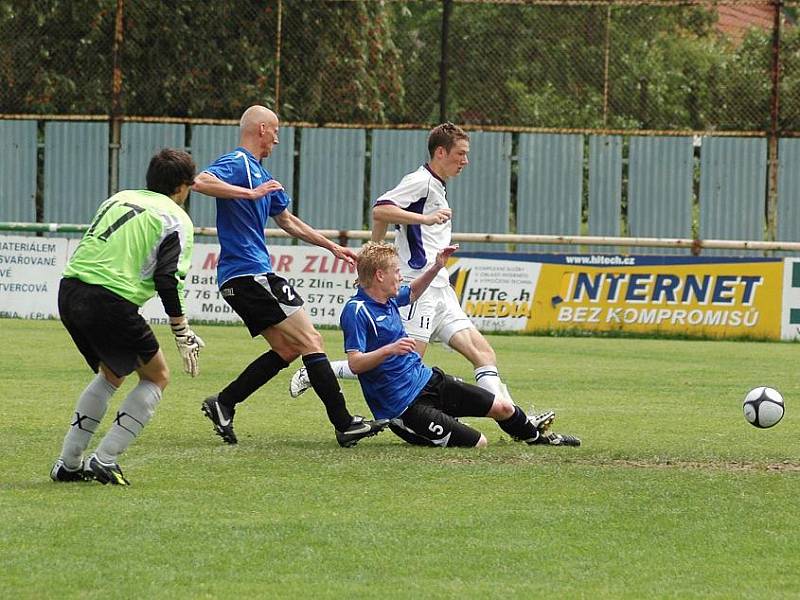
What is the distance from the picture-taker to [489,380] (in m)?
9.12

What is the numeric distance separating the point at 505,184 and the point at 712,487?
15147 millimetres

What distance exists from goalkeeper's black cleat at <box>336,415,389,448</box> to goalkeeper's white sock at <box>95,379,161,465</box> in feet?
5.45

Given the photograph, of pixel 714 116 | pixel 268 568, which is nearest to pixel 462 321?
pixel 268 568

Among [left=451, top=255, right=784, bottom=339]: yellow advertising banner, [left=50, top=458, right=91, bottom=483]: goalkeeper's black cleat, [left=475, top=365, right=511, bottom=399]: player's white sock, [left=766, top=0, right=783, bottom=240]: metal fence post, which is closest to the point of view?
[left=50, top=458, right=91, bottom=483]: goalkeeper's black cleat

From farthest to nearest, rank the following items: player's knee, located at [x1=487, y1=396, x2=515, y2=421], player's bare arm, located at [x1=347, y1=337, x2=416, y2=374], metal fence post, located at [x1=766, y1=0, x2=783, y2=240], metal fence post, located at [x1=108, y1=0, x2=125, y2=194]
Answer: metal fence post, located at [x1=108, y1=0, x2=125, y2=194] → metal fence post, located at [x1=766, y1=0, x2=783, y2=240] → player's knee, located at [x1=487, y1=396, x2=515, y2=421] → player's bare arm, located at [x1=347, y1=337, x2=416, y2=374]

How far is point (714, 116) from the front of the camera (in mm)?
23906

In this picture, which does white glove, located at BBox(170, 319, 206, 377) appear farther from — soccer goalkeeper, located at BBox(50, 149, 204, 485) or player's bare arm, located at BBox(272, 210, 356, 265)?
player's bare arm, located at BBox(272, 210, 356, 265)

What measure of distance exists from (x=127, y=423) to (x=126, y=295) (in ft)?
2.03

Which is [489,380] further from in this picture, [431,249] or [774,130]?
[774,130]

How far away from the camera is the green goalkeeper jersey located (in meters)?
6.77

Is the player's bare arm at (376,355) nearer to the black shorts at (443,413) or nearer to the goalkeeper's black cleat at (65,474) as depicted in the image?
the black shorts at (443,413)

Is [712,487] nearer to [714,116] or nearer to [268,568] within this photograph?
[268,568]

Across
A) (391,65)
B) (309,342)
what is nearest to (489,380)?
(309,342)

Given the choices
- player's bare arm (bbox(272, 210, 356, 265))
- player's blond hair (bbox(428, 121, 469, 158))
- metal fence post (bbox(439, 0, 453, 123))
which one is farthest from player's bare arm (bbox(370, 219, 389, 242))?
metal fence post (bbox(439, 0, 453, 123))
